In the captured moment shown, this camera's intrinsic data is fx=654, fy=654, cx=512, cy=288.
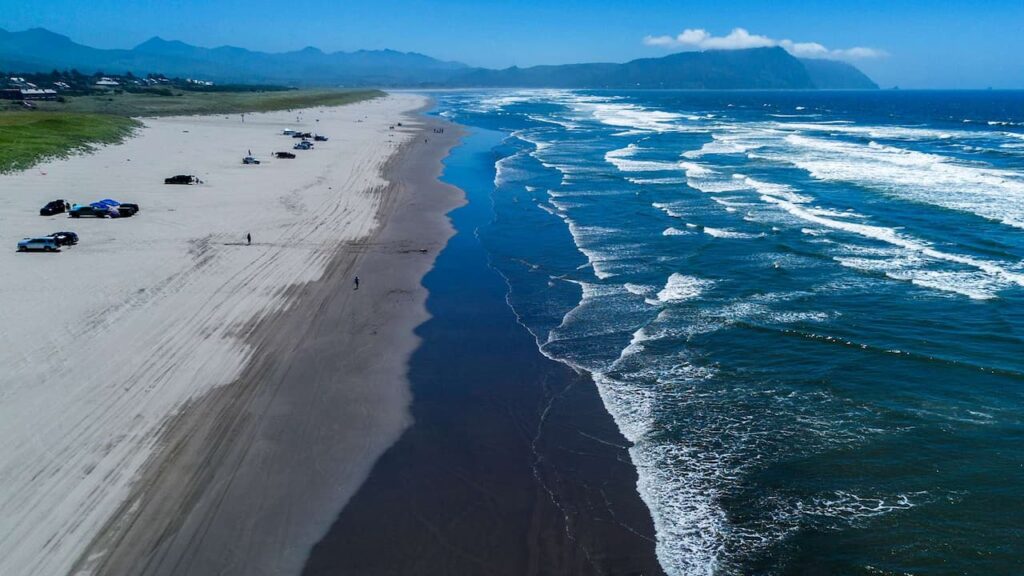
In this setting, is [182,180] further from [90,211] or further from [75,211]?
[75,211]

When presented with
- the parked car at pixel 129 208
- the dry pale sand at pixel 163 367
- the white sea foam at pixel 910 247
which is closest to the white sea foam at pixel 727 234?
the white sea foam at pixel 910 247

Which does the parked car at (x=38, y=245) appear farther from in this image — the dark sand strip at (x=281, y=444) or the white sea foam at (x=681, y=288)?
the white sea foam at (x=681, y=288)

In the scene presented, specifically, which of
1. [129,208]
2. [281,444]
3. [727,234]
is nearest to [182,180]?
[129,208]

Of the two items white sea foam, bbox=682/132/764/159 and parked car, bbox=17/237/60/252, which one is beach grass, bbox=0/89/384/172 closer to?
parked car, bbox=17/237/60/252

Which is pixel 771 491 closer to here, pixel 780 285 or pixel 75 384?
pixel 780 285

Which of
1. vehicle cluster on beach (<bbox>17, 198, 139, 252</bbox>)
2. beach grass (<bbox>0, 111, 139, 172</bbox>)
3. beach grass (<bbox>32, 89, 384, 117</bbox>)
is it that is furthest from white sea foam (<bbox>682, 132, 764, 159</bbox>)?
beach grass (<bbox>32, 89, 384, 117</bbox>)
